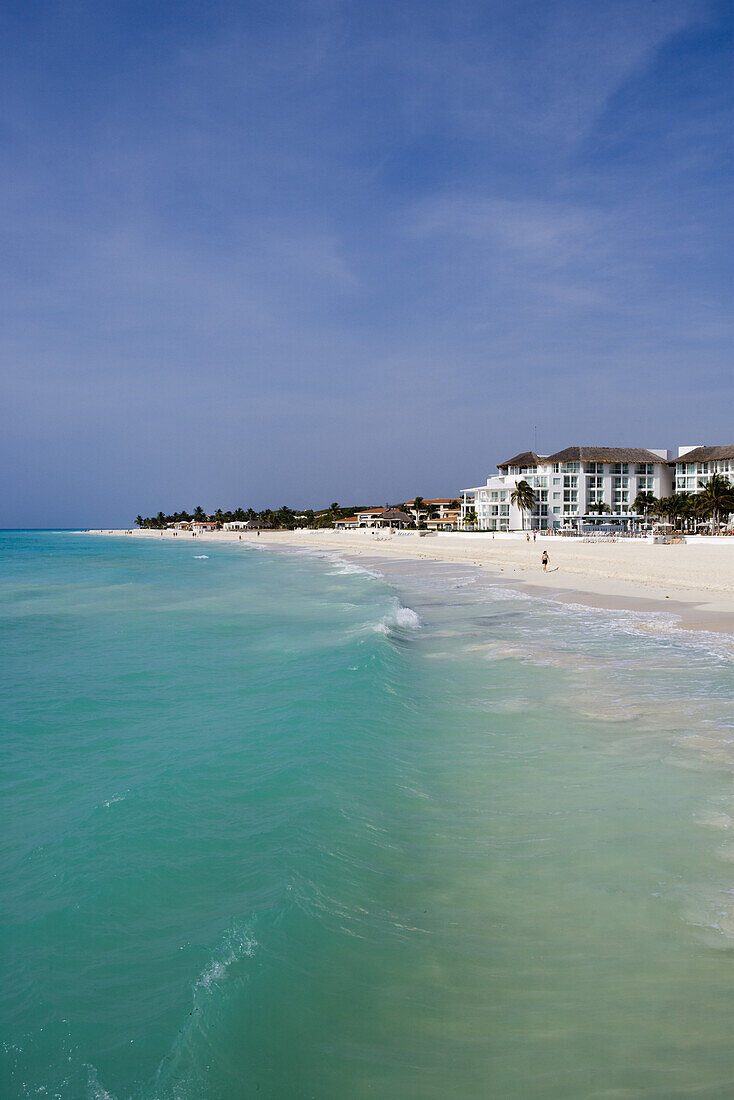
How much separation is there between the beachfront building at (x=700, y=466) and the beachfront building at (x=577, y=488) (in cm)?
188

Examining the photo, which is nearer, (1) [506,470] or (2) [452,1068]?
(2) [452,1068]

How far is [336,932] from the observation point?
16.7 ft

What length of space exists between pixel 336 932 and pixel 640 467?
100109mm

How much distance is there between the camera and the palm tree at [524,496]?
8556 cm

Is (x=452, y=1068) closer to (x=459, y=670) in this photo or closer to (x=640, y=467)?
(x=459, y=670)

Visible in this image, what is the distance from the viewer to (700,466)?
9556 centimetres

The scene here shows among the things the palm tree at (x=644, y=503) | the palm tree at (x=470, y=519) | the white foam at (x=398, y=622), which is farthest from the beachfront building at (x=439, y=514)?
the white foam at (x=398, y=622)

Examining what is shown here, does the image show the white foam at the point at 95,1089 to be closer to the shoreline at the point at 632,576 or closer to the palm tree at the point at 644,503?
the shoreline at the point at 632,576

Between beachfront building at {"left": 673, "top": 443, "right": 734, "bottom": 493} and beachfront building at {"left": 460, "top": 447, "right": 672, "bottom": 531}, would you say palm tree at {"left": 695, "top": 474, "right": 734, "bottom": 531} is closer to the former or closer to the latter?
beachfront building at {"left": 460, "top": 447, "right": 672, "bottom": 531}

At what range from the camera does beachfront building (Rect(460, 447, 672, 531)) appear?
90250 mm

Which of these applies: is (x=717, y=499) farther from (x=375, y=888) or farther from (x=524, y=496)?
(x=375, y=888)

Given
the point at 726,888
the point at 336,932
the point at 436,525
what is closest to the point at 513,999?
the point at 336,932

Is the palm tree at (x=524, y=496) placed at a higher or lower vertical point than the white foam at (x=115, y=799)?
higher

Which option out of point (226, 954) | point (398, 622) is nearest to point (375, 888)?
point (226, 954)
